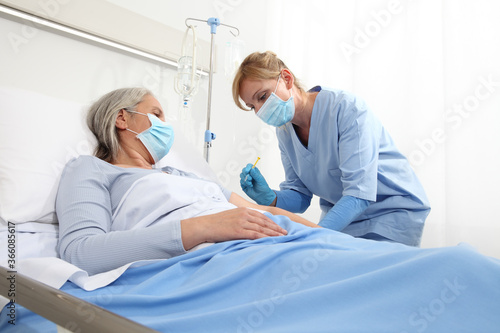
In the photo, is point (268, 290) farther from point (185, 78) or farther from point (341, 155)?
point (185, 78)

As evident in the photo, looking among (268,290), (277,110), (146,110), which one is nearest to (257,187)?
(277,110)

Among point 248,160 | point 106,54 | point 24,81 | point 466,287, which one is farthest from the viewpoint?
point 248,160

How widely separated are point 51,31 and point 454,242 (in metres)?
2.33

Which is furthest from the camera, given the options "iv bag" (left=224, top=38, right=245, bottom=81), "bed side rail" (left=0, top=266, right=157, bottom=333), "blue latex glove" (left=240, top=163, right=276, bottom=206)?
"iv bag" (left=224, top=38, right=245, bottom=81)

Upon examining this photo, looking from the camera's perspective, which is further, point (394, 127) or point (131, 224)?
point (394, 127)

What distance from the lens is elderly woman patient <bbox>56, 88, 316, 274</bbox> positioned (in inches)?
38.9

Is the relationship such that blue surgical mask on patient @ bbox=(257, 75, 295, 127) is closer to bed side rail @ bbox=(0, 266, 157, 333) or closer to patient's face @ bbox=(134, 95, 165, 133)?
patient's face @ bbox=(134, 95, 165, 133)

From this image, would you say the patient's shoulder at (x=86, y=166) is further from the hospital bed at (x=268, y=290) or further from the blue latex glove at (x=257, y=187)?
the blue latex glove at (x=257, y=187)

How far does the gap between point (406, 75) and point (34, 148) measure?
1938 millimetres

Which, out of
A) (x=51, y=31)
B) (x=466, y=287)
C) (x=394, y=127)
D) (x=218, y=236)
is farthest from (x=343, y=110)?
(x=51, y=31)

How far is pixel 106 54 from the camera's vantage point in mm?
2240

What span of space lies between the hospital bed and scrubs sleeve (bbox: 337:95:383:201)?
1.71 feet

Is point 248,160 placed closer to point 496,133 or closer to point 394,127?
point 394,127

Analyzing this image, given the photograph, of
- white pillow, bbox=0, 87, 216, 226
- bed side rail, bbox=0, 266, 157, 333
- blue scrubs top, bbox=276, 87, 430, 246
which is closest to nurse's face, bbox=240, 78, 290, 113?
blue scrubs top, bbox=276, 87, 430, 246
